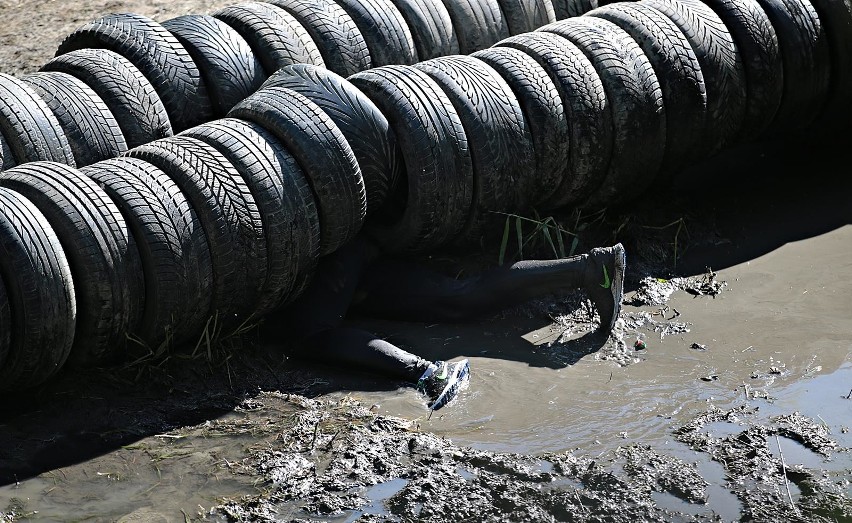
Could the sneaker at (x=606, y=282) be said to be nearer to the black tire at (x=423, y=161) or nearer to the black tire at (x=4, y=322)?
the black tire at (x=423, y=161)

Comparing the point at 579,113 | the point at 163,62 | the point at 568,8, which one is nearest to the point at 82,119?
the point at 163,62

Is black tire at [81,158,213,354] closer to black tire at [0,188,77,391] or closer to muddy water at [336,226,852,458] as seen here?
black tire at [0,188,77,391]

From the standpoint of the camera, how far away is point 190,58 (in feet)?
21.7

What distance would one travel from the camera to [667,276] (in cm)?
655

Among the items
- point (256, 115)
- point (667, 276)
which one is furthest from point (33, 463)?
point (667, 276)

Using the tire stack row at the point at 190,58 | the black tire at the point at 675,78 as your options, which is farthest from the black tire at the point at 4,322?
the black tire at the point at 675,78

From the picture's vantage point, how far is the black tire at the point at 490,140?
6.11 meters

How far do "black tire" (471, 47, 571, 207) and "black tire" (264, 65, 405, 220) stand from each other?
821mm

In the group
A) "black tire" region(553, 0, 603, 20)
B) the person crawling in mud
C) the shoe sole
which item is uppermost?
"black tire" region(553, 0, 603, 20)

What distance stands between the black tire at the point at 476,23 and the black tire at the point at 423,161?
1.45m

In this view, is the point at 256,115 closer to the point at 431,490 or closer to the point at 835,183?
the point at 431,490

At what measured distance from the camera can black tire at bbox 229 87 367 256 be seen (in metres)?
5.64

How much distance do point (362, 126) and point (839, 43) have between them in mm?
3346

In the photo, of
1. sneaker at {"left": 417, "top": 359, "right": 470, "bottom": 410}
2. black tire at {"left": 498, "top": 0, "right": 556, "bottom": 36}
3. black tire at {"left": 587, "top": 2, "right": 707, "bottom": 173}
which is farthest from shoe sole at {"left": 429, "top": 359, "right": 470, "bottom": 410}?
black tire at {"left": 498, "top": 0, "right": 556, "bottom": 36}
